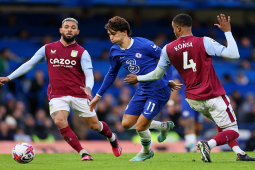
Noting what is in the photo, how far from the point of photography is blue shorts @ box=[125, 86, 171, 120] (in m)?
7.48

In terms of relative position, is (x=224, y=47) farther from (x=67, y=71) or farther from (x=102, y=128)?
(x=102, y=128)

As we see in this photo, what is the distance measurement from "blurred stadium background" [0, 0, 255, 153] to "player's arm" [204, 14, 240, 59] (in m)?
7.10

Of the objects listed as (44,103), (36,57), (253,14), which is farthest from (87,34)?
(36,57)

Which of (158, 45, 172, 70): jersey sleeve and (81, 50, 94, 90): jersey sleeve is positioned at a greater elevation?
(158, 45, 172, 70): jersey sleeve

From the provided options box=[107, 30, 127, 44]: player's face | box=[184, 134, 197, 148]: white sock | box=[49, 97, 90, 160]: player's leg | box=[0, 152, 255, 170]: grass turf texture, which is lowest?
box=[184, 134, 197, 148]: white sock

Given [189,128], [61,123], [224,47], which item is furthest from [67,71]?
[189,128]

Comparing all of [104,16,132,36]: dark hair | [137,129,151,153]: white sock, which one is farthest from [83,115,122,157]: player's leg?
[104,16,132,36]: dark hair

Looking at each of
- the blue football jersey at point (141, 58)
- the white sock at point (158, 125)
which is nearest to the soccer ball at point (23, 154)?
the blue football jersey at point (141, 58)

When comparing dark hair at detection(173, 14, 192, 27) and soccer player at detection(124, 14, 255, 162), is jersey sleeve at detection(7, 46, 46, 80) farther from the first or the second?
dark hair at detection(173, 14, 192, 27)

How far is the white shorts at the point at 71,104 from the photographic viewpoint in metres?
7.78

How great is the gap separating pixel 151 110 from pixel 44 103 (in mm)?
7980

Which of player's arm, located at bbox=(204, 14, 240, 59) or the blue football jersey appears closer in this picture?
player's arm, located at bbox=(204, 14, 240, 59)

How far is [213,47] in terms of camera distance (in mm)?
6223

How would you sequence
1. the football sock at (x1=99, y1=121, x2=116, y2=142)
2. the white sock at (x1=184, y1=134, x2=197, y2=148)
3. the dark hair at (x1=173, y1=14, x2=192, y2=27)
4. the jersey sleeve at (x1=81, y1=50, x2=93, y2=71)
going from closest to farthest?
the dark hair at (x1=173, y1=14, x2=192, y2=27) → the jersey sleeve at (x1=81, y1=50, x2=93, y2=71) → the football sock at (x1=99, y1=121, x2=116, y2=142) → the white sock at (x1=184, y1=134, x2=197, y2=148)
